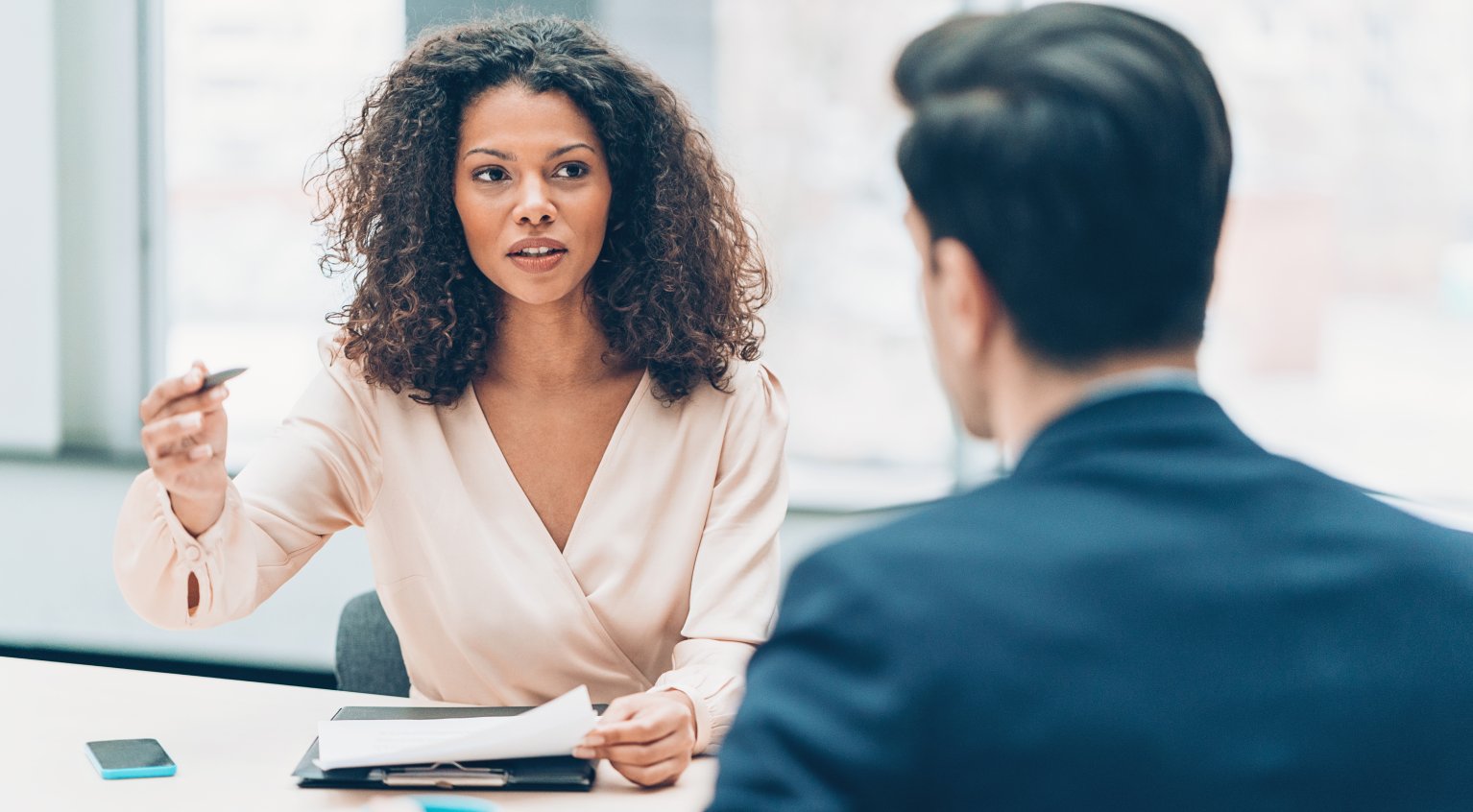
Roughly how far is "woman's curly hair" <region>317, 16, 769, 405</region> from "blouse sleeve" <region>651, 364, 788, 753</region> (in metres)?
0.07

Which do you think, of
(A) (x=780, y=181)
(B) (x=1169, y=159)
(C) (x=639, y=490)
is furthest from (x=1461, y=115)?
(B) (x=1169, y=159)

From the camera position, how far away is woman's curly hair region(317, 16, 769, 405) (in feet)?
6.29

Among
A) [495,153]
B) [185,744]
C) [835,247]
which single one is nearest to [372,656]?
[185,744]

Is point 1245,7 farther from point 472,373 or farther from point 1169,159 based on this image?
point 1169,159

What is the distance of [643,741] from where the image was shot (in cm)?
147

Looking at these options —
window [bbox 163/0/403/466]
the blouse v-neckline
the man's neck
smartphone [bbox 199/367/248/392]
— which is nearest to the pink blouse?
the blouse v-neckline

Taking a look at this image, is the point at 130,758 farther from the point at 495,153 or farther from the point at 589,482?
the point at 495,153

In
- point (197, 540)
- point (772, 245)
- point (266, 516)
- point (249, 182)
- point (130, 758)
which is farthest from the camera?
point (249, 182)

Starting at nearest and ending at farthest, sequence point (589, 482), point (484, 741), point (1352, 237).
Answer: point (484, 741) < point (589, 482) < point (1352, 237)

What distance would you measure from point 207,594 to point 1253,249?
2.83 metres

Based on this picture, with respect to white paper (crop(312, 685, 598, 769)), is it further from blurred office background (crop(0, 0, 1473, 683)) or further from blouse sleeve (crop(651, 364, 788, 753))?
blurred office background (crop(0, 0, 1473, 683))

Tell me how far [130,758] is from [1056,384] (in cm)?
119

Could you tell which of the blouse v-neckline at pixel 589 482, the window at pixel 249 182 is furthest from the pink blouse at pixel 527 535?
the window at pixel 249 182

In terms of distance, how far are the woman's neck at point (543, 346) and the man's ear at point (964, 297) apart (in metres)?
1.15
